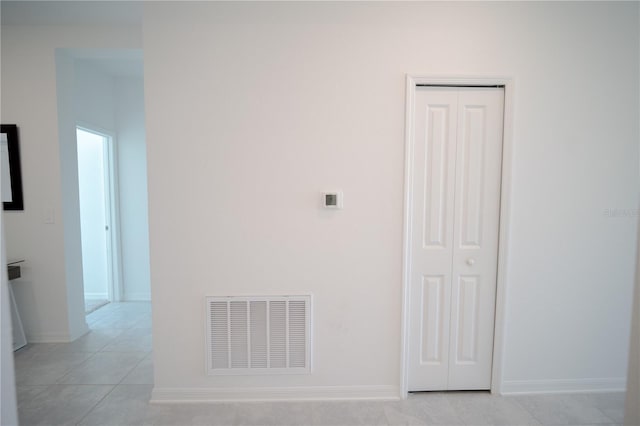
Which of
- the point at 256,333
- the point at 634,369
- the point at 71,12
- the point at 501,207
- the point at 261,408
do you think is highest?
the point at 71,12

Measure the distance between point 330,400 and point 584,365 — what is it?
1844mm

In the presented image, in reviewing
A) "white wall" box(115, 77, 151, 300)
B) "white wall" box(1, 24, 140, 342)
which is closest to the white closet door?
"white wall" box(1, 24, 140, 342)

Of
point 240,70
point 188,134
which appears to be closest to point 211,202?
point 188,134

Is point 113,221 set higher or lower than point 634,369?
higher

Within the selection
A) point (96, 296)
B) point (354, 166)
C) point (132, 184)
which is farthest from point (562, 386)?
Answer: point (96, 296)

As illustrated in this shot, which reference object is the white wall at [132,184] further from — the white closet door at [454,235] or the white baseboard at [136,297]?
the white closet door at [454,235]

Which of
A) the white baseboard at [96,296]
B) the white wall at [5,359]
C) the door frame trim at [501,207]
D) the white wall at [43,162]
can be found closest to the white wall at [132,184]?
the white baseboard at [96,296]

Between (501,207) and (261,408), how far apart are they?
2.11 m

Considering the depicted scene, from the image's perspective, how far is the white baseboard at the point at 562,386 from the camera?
7.25ft

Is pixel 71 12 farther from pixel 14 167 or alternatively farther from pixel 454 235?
pixel 454 235

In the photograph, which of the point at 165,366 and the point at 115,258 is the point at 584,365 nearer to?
the point at 165,366

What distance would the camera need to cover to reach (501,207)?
2.10 metres

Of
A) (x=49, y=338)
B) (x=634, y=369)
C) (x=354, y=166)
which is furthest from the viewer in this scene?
(x=49, y=338)

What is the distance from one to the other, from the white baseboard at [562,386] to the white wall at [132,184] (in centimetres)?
409
